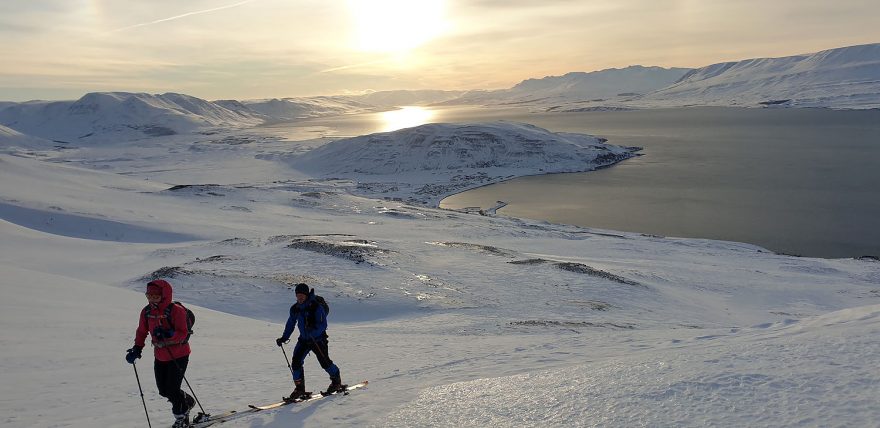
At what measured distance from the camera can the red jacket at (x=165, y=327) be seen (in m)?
8.09

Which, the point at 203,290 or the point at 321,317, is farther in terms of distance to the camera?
the point at 203,290

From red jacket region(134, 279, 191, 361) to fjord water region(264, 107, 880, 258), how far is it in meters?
48.0

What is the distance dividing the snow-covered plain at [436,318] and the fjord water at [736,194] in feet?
28.8

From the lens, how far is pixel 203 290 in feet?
72.6

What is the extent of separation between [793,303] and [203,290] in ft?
85.6

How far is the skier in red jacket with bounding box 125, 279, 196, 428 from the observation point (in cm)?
802

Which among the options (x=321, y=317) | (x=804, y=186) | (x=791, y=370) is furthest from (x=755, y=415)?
(x=804, y=186)

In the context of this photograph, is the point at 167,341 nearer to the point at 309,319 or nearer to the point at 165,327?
the point at 165,327

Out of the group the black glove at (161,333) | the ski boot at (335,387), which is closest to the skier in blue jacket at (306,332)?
the ski boot at (335,387)

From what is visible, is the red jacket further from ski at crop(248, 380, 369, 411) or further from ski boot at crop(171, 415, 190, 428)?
ski at crop(248, 380, 369, 411)

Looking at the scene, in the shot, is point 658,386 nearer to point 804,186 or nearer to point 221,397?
point 221,397

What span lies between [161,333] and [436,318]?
12819mm

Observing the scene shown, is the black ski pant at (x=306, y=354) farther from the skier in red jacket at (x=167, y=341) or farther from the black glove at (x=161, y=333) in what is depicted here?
the black glove at (x=161, y=333)

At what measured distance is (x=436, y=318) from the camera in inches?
794
